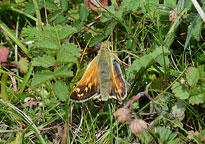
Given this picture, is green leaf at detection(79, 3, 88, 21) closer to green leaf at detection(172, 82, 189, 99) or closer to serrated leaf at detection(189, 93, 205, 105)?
green leaf at detection(172, 82, 189, 99)

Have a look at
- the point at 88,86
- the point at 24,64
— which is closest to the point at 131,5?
the point at 88,86

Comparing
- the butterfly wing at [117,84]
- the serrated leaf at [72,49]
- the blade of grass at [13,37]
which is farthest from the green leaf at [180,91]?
the blade of grass at [13,37]

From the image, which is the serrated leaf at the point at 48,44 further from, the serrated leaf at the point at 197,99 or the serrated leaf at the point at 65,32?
the serrated leaf at the point at 197,99

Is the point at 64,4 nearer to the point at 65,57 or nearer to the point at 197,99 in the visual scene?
the point at 65,57

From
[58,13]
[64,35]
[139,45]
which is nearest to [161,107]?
[139,45]

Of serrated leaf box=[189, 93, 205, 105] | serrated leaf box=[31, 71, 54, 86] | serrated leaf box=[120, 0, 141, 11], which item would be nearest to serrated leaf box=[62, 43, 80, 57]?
serrated leaf box=[31, 71, 54, 86]

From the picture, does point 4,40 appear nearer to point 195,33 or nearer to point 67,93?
point 67,93
